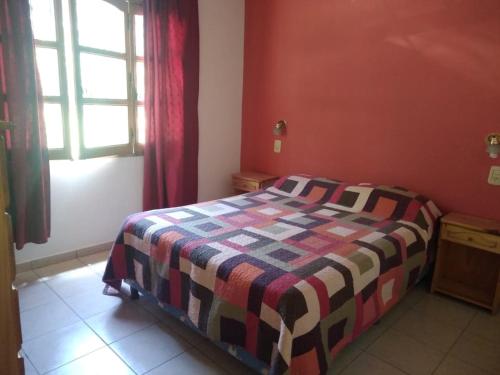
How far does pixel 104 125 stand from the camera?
2.99 metres

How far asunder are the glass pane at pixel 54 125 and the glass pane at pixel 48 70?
4.2 inches

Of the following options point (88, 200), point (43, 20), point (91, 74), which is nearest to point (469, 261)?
point (88, 200)

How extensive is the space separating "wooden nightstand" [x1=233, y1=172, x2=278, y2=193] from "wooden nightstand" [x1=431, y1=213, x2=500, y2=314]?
1.68 metres

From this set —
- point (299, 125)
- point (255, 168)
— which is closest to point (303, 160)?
point (299, 125)

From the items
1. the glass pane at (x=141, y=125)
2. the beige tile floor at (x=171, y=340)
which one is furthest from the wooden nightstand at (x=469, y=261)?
the glass pane at (x=141, y=125)

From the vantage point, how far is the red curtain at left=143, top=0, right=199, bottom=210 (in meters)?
3.02

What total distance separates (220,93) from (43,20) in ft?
5.60

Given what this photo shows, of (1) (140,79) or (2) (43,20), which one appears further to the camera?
(1) (140,79)

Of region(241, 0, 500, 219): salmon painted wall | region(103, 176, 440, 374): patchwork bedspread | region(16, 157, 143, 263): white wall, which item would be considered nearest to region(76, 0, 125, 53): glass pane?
region(16, 157, 143, 263): white wall

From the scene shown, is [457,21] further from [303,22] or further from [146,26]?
[146,26]

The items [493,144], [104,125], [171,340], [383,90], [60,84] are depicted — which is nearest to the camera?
[171,340]

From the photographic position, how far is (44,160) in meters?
2.52

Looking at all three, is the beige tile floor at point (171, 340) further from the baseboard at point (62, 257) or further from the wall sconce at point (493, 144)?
the wall sconce at point (493, 144)

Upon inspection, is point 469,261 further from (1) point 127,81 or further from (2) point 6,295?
(1) point 127,81
